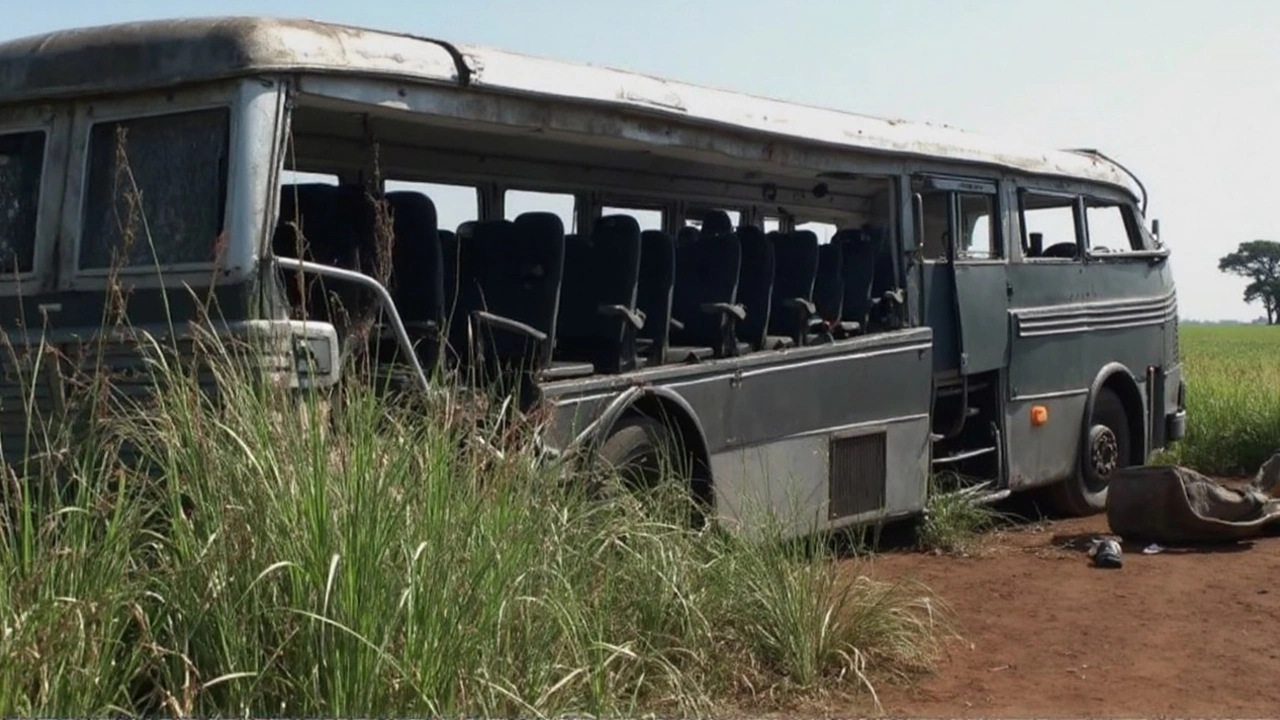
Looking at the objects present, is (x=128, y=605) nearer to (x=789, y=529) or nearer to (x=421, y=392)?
(x=421, y=392)

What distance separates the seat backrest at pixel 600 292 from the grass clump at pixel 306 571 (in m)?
2.26

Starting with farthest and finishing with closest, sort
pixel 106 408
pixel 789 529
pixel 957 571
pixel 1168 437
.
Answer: pixel 1168 437 < pixel 957 571 < pixel 789 529 < pixel 106 408

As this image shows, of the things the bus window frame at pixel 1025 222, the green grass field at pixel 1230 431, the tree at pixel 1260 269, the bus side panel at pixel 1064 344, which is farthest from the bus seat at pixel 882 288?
the tree at pixel 1260 269

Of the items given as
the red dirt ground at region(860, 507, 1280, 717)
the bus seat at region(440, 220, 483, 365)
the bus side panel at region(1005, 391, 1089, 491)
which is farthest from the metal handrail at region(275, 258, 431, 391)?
the bus side panel at region(1005, 391, 1089, 491)

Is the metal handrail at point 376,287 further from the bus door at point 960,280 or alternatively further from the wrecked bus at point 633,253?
the bus door at point 960,280

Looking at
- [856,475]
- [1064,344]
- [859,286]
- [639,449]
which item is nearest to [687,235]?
[859,286]

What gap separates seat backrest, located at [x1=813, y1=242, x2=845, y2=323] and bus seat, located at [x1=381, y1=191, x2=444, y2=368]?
3.16 m

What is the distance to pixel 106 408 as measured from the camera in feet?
17.5

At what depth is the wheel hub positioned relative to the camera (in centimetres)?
1248

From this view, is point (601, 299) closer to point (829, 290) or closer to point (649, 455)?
point (649, 455)

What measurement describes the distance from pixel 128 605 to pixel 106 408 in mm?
825

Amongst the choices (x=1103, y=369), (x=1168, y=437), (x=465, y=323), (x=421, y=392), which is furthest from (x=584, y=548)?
(x=1168, y=437)

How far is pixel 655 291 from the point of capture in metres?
8.87

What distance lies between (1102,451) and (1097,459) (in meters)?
0.10
